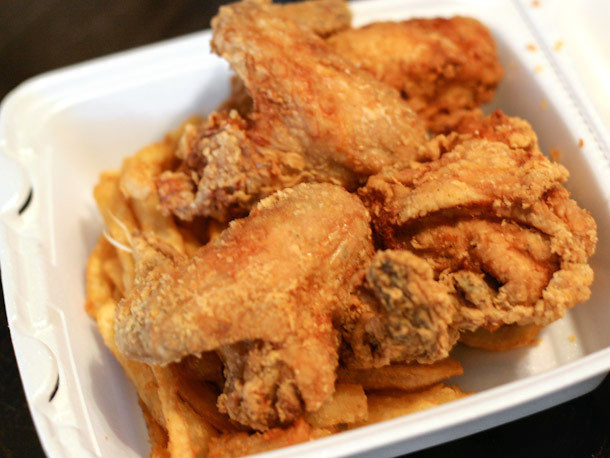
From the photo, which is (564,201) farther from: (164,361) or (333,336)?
(164,361)

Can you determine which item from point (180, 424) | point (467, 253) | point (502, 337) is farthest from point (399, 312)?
point (180, 424)

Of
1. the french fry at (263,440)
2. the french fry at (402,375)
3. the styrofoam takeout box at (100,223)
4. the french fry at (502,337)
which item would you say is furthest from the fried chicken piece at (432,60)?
the french fry at (263,440)

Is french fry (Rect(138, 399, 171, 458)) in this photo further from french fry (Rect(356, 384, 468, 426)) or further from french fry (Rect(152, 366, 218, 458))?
french fry (Rect(356, 384, 468, 426))

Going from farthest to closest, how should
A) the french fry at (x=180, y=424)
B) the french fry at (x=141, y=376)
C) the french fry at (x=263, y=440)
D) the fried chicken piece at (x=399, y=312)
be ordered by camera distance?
1. the french fry at (x=141, y=376)
2. the french fry at (x=180, y=424)
3. the french fry at (x=263, y=440)
4. the fried chicken piece at (x=399, y=312)

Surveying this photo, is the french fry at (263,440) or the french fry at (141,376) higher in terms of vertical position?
the french fry at (263,440)

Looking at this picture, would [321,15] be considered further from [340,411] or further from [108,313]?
[340,411]

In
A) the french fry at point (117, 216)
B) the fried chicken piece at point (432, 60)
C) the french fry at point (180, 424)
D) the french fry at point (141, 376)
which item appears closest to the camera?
the french fry at point (180, 424)

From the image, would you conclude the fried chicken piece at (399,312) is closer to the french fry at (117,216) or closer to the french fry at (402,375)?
the french fry at (402,375)
